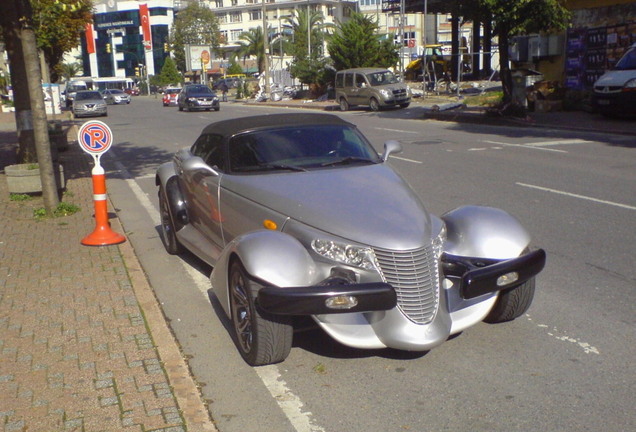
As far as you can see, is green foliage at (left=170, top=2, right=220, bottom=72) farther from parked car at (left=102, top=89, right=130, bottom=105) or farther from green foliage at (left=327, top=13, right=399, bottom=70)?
green foliage at (left=327, top=13, right=399, bottom=70)

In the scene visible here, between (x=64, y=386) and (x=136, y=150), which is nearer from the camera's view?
(x=64, y=386)

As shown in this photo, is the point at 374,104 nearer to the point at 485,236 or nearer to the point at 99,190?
the point at 99,190

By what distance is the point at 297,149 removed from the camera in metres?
5.95

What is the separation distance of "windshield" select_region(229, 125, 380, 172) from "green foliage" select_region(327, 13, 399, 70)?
1458 inches

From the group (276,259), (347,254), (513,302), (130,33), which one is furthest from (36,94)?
(130,33)

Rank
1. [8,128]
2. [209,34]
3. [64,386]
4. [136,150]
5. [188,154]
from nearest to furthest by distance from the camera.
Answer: [64,386], [188,154], [136,150], [8,128], [209,34]

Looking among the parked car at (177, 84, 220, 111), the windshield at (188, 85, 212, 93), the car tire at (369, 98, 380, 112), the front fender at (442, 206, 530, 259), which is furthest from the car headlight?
the windshield at (188, 85, 212, 93)

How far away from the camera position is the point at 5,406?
4.22 metres

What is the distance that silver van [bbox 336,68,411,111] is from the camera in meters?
32.2

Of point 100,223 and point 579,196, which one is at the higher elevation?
point 100,223

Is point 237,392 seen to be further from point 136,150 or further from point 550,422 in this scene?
point 136,150

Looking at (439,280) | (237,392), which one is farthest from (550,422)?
(237,392)

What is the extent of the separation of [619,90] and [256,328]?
62.9ft

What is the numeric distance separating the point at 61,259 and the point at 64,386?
327cm
